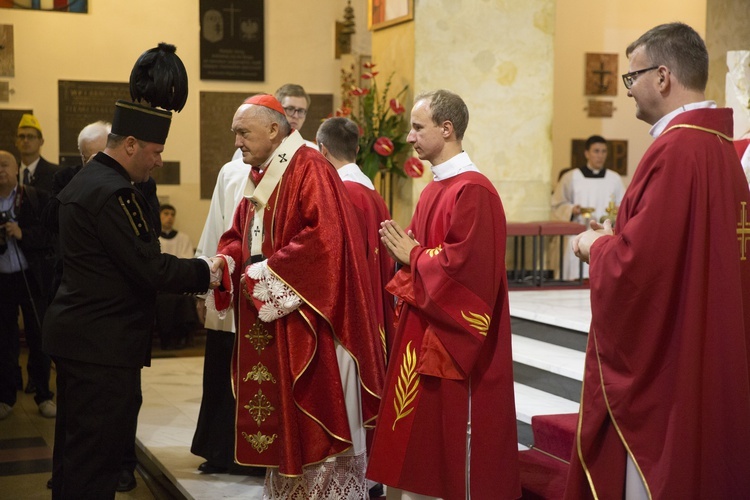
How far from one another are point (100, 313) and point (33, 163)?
14.7 feet

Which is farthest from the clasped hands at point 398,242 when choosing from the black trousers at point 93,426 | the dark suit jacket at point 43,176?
the dark suit jacket at point 43,176

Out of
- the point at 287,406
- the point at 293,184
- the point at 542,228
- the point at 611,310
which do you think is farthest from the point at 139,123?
the point at 542,228

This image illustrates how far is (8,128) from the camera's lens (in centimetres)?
985

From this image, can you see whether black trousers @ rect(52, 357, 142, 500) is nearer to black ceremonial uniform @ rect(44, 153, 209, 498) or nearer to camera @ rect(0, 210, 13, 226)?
black ceremonial uniform @ rect(44, 153, 209, 498)

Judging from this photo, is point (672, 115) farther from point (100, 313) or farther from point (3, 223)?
point (3, 223)

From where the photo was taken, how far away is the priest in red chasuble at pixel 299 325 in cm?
380

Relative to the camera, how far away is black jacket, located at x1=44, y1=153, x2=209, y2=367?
326cm

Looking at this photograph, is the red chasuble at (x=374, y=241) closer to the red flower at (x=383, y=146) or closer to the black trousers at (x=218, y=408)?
the black trousers at (x=218, y=408)

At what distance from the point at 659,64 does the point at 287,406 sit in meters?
2.03

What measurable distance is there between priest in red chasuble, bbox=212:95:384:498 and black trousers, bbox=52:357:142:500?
69 centimetres

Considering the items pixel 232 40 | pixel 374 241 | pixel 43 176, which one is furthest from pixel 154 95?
pixel 232 40

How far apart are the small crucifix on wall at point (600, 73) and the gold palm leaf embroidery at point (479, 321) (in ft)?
29.4

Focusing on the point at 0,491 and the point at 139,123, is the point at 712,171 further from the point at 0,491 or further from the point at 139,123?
the point at 0,491

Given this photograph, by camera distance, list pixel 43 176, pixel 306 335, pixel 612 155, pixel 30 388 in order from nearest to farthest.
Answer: pixel 306 335, pixel 30 388, pixel 43 176, pixel 612 155
